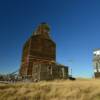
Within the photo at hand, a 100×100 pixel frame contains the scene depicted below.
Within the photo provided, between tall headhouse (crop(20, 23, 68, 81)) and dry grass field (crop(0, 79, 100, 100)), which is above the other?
tall headhouse (crop(20, 23, 68, 81))

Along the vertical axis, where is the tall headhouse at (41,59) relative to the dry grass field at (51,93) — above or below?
above

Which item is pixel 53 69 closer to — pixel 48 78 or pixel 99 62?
pixel 48 78

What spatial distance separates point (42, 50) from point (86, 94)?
2857 centimetres

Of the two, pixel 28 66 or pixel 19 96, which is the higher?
pixel 28 66

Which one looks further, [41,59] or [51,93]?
[41,59]

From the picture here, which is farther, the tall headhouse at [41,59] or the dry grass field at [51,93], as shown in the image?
the tall headhouse at [41,59]

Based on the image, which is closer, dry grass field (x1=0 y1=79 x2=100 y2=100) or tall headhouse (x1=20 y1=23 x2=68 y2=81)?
dry grass field (x1=0 y1=79 x2=100 y2=100)

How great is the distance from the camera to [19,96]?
14.4m

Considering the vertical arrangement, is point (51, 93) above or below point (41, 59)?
below

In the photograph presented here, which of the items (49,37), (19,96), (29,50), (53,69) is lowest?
(19,96)

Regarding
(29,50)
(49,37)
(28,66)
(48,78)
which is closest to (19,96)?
(48,78)

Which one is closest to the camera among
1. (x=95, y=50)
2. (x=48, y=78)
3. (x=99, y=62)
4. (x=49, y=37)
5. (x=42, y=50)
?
(x=48, y=78)

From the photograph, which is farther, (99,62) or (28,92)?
(99,62)

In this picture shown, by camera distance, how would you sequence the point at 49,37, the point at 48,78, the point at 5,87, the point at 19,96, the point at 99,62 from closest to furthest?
the point at 19,96 < the point at 5,87 < the point at 48,78 < the point at 49,37 < the point at 99,62
